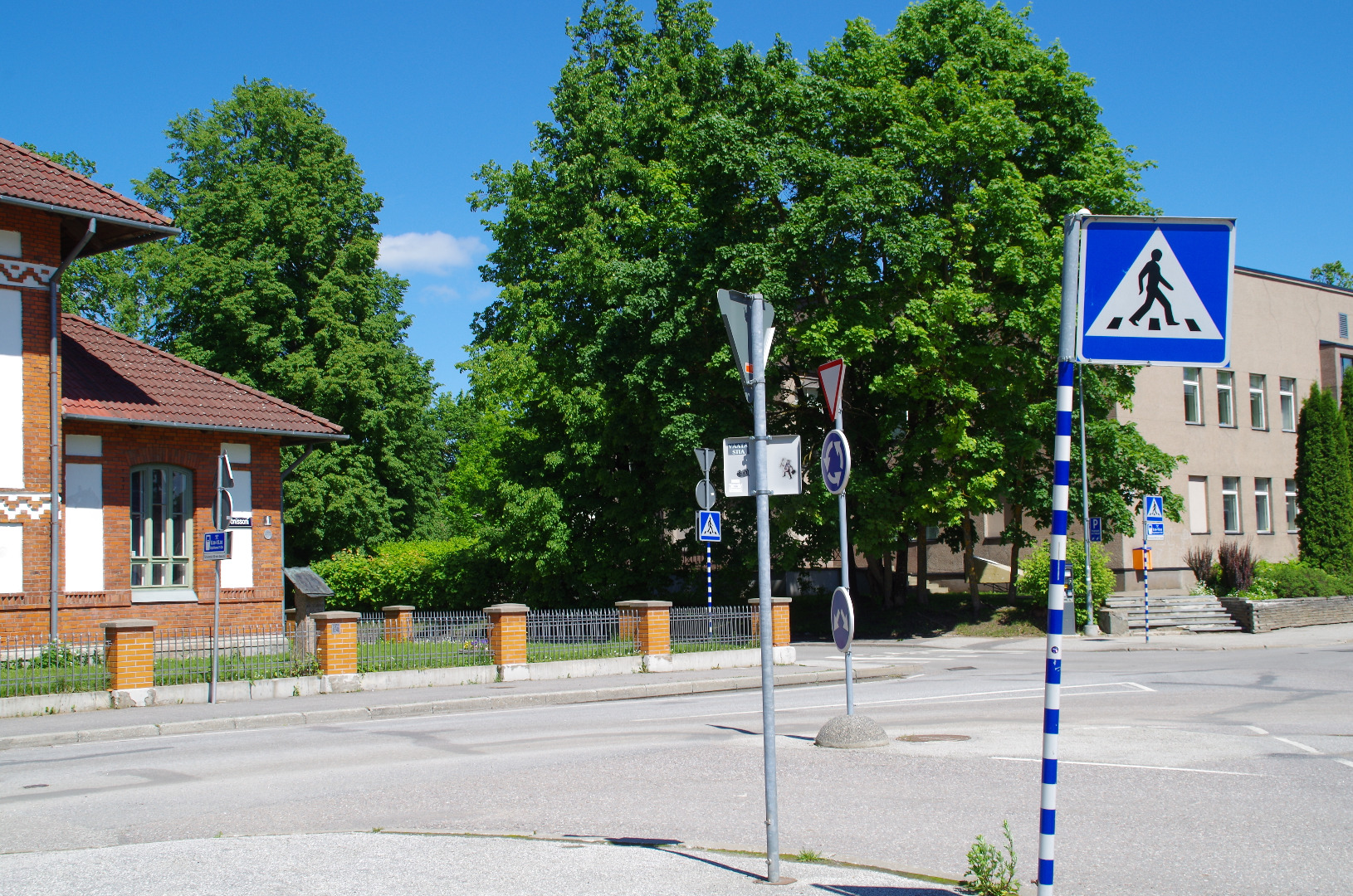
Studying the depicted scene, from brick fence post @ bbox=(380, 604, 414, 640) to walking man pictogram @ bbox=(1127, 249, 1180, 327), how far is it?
15.6 metres

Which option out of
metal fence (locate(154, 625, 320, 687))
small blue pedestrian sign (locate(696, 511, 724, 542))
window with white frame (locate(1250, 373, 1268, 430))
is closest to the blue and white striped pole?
metal fence (locate(154, 625, 320, 687))

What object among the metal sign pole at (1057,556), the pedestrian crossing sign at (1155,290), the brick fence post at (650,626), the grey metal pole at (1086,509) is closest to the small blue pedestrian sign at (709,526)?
the brick fence post at (650,626)

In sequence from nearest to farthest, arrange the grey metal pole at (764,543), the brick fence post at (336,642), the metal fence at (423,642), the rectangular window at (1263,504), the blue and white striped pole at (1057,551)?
the blue and white striped pole at (1057,551) < the grey metal pole at (764,543) < the brick fence post at (336,642) < the metal fence at (423,642) < the rectangular window at (1263,504)

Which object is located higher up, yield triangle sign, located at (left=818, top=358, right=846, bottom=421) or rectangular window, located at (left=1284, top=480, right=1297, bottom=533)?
yield triangle sign, located at (left=818, top=358, right=846, bottom=421)

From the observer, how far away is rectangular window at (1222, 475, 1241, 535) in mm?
38844

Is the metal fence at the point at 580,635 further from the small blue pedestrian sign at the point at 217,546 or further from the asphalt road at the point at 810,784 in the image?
the small blue pedestrian sign at the point at 217,546

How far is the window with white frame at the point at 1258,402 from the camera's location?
1578 inches

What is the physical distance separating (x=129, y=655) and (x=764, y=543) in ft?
42.3

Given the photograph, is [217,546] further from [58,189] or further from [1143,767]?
[1143,767]

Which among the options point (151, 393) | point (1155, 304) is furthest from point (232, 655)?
point (1155, 304)

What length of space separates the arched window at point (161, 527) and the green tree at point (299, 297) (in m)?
14.3

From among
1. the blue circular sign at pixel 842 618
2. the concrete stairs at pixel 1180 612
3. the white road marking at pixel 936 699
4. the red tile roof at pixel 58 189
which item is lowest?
the concrete stairs at pixel 1180 612

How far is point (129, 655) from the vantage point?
15.4 meters

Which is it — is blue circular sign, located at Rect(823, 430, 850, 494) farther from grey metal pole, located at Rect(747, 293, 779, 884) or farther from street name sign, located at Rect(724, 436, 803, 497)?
grey metal pole, located at Rect(747, 293, 779, 884)
